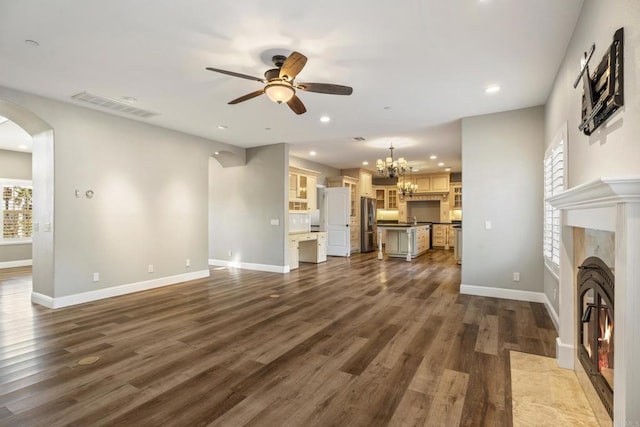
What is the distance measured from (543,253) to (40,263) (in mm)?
7440

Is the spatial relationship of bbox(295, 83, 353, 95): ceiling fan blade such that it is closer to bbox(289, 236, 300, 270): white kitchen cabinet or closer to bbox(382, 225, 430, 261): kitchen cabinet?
bbox(289, 236, 300, 270): white kitchen cabinet

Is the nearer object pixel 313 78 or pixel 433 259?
pixel 313 78

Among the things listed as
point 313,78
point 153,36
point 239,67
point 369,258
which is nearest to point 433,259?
point 369,258

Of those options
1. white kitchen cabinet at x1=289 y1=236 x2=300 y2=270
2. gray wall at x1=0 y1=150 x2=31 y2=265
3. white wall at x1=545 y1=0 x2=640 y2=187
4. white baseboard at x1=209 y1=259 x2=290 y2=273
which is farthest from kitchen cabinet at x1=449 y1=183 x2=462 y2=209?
gray wall at x1=0 y1=150 x2=31 y2=265

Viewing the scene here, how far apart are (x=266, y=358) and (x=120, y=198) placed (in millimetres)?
4023

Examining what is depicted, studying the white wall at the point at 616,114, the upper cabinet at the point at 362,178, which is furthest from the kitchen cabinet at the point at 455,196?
the white wall at the point at 616,114

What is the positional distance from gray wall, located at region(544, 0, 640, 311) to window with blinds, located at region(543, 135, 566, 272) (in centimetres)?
29

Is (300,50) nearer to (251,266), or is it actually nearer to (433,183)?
(251,266)

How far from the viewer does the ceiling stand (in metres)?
2.51

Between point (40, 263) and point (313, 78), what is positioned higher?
point (313, 78)

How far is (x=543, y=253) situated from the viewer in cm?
462

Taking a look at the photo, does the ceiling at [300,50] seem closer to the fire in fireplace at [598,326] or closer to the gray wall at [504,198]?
the gray wall at [504,198]

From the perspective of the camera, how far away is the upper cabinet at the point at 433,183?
11977mm

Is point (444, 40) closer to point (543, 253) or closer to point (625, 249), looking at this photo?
point (625, 249)
